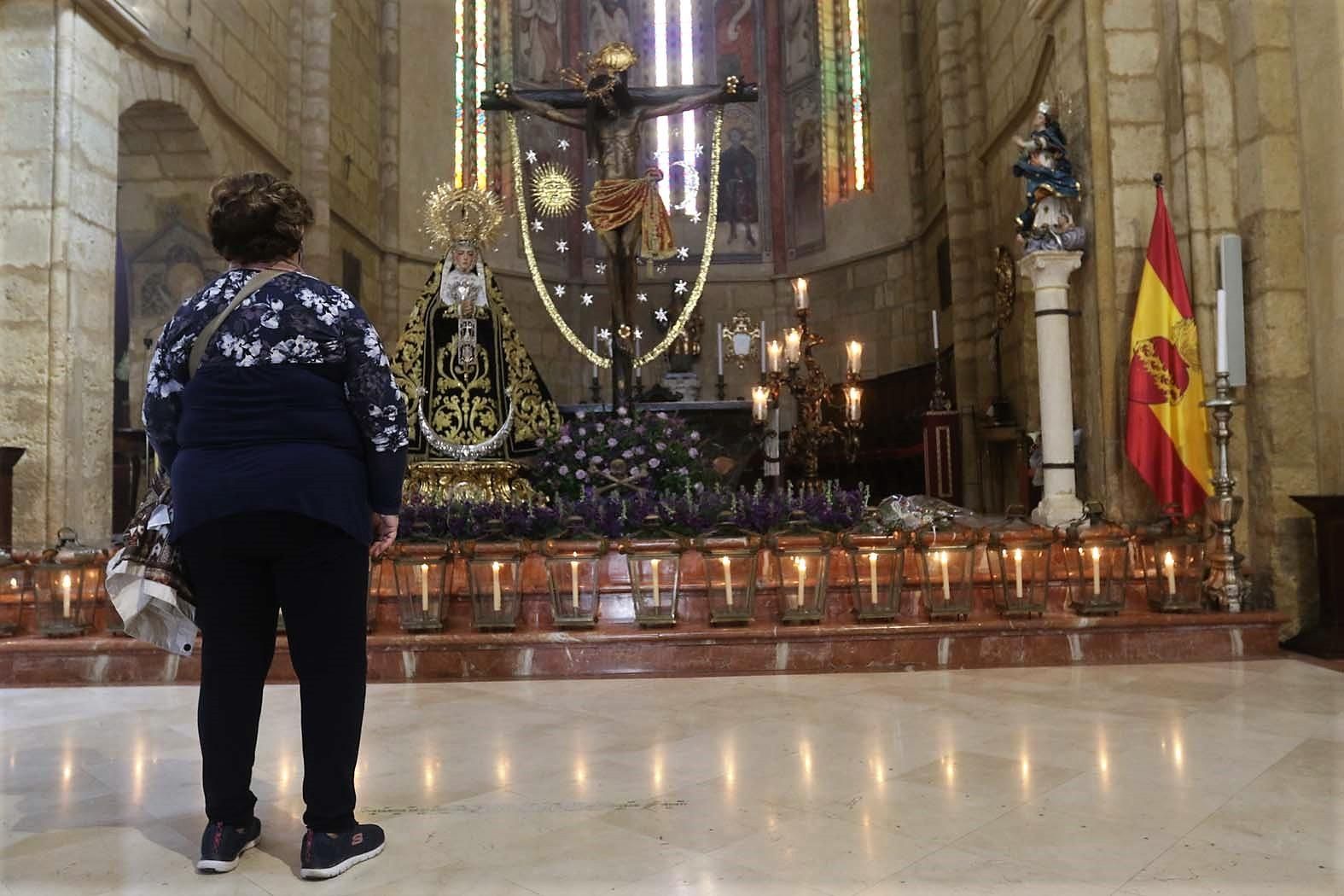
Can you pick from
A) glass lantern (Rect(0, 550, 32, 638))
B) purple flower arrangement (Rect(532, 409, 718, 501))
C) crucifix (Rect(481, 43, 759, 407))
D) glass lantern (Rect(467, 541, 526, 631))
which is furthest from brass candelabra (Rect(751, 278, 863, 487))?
glass lantern (Rect(0, 550, 32, 638))

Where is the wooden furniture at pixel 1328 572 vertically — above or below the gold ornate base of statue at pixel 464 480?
below

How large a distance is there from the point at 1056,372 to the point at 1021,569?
73.8 inches

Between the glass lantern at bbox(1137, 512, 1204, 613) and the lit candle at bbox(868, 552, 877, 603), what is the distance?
4.26ft

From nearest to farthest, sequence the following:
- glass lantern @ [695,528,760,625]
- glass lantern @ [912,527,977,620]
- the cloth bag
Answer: the cloth bag, glass lantern @ [695,528,760,625], glass lantern @ [912,527,977,620]

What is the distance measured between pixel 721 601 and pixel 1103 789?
6.64ft

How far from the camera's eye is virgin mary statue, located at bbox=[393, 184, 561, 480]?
19.6ft

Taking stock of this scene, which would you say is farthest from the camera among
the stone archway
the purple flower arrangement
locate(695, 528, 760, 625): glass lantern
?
the stone archway

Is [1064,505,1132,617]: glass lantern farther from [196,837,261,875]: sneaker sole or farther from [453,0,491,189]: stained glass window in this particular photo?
[453,0,491,189]: stained glass window

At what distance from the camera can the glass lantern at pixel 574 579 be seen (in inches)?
161

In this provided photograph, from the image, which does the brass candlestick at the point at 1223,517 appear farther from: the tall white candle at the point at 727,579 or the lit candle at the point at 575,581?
the lit candle at the point at 575,581

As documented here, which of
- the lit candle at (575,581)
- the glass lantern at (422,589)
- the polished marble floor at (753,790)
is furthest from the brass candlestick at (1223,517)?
the glass lantern at (422,589)

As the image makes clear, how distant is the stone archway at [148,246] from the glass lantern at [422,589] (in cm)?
475

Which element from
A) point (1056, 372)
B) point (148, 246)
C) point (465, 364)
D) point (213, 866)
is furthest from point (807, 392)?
point (148, 246)

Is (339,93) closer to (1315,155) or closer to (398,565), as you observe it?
(398,565)
